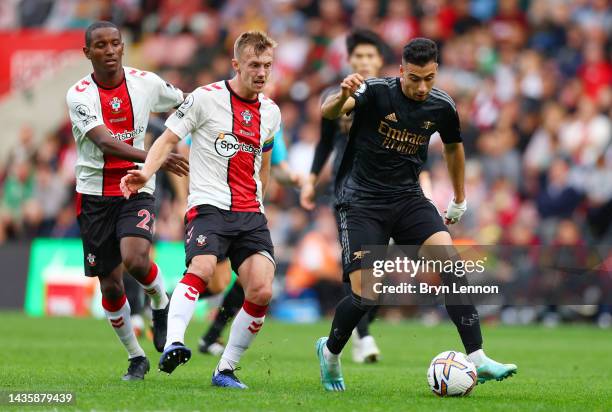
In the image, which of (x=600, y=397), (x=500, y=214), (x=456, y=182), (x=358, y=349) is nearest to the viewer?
(x=600, y=397)

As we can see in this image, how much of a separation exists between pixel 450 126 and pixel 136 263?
252 cm

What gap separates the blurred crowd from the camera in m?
17.9

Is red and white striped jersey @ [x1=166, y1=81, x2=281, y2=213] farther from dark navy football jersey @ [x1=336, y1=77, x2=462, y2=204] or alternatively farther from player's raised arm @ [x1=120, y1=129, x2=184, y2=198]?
dark navy football jersey @ [x1=336, y1=77, x2=462, y2=204]

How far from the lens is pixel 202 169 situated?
8.23 metres

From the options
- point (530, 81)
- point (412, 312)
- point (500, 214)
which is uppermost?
point (530, 81)

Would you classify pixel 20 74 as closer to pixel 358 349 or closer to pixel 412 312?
pixel 412 312

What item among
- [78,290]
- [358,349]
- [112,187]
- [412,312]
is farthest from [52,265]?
[112,187]

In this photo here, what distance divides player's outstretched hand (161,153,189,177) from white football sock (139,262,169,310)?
1.05 meters

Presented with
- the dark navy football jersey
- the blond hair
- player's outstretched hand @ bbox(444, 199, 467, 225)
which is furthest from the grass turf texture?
the blond hair

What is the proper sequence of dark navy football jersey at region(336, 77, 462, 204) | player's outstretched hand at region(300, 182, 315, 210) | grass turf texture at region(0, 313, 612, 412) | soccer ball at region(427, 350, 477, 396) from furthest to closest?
player's outstretched hand at region(300, 182, 315, 210), dark navy football jersey at region(336, 77, 462, 204), soccer ball at region(427, 350, 477, 396), grass turf texture at region(0, 313, 612, 412)

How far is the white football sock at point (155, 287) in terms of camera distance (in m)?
9.02

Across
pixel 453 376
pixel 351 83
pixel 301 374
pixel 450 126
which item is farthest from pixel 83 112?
pixel 453 376

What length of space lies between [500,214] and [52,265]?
289 inches

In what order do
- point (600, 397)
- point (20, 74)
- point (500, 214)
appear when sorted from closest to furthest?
point (600, 397), point (500, 214), point (20, 74)
